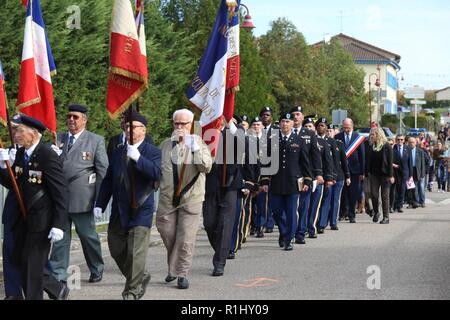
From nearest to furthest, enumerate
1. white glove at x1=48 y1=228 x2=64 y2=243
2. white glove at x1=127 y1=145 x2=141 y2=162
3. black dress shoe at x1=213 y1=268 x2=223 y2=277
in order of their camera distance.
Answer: white glove at x1=48 y1=228 x2=64 y2=243, white glove at x1=127 y1=145 x2=141 y2=162, black dress shoe at x1=213 y1=268 x2=223 y2=277

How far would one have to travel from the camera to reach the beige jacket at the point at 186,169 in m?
10.3

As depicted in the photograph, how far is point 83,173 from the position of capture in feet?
34.6

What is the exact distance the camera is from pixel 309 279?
10766 mm

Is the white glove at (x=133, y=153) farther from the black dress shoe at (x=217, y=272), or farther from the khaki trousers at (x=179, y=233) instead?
the black dress shoe at (x=217, y=272)

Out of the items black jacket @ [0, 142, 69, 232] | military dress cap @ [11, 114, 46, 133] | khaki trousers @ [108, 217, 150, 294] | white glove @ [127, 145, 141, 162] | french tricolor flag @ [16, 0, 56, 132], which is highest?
french tricolor flag @ [16, 0, 56, 132]

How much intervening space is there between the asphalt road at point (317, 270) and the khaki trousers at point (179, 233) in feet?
0.85

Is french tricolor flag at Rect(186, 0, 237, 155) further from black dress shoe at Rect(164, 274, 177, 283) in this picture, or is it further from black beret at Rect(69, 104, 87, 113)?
black dress shoe at Rect(164, 274, 177, 283)

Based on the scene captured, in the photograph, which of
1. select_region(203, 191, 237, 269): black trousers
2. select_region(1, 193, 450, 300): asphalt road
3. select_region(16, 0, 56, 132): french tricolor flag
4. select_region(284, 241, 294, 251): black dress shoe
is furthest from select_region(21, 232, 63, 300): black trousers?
select_region(284, 241, 294, 251): black dress shoe

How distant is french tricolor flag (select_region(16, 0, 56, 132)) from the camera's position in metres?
9.91

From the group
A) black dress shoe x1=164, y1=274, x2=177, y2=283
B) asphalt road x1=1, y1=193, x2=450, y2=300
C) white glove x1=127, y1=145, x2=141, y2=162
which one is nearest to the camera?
white glove x1=127, y1=145, x2=141, y2=162

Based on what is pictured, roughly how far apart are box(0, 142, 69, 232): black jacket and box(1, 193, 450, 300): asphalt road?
1.57 meters

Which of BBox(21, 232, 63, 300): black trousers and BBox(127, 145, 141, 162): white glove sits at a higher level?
BBox(127, 145, 141, 162): white glove

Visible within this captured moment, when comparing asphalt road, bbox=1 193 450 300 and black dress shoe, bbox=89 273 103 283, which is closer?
asphalt road, bbox=1 193 450 300

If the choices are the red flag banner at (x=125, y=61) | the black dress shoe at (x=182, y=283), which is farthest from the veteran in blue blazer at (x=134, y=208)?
the black dress shoe at (x=182, y=283)
